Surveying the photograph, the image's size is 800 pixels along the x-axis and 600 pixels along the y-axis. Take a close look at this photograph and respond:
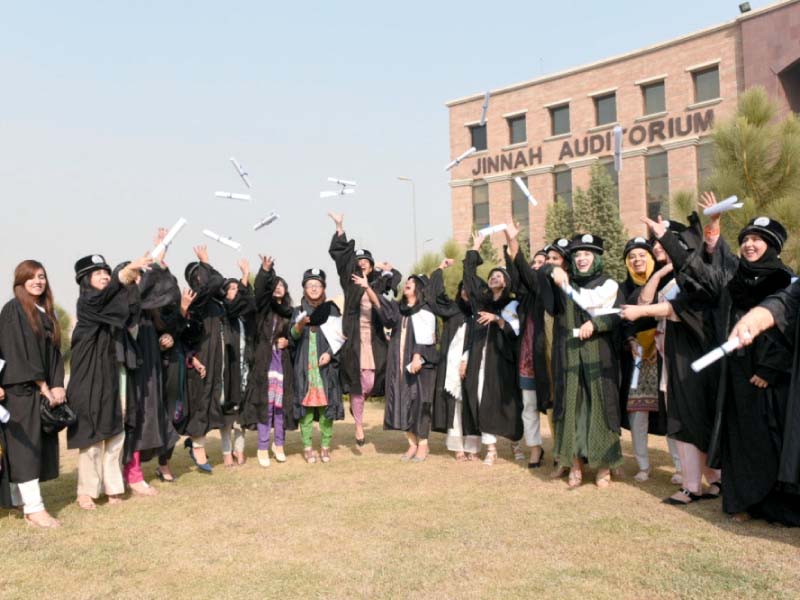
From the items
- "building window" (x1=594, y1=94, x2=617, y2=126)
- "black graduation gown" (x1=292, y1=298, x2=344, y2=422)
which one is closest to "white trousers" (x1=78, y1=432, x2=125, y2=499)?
"black graduation gown" (x1=292, y1=298, x2=344, y2=422)

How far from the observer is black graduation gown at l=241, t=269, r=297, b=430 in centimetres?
779

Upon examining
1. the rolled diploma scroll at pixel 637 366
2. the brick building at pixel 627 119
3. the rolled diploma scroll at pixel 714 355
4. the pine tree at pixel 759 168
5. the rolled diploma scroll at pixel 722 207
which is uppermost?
the brick building at pixel 627 119

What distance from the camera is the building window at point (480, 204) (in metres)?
35.6

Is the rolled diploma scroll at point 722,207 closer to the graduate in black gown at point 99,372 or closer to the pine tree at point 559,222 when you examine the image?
the graduate in black gown at point 99,372

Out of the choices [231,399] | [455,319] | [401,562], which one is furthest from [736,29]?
[401,562]

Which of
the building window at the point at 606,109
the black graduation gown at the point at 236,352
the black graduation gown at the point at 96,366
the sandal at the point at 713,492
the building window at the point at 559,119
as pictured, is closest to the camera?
the sandal at the point at 713,492

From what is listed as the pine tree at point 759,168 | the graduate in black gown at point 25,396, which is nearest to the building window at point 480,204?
the pine tree at point 759,168

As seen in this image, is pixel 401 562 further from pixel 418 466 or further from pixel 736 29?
pixel 736 29

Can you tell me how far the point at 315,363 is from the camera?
8016 mm

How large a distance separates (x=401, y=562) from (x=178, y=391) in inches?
147

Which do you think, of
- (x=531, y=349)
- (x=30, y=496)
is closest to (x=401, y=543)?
(x=30, y=496)

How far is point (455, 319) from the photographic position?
809cm

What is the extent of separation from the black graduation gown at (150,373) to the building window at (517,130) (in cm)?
2927

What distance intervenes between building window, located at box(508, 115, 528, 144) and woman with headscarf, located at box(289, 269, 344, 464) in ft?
90.5
